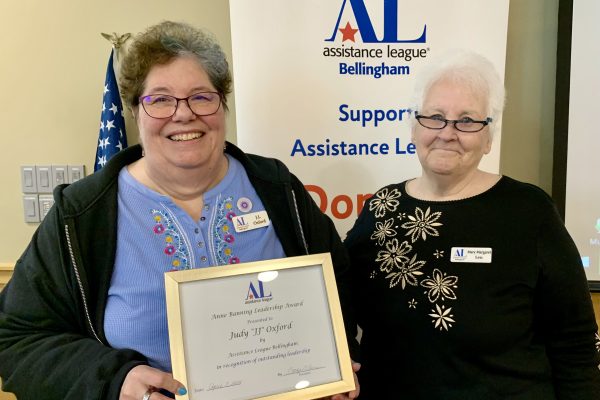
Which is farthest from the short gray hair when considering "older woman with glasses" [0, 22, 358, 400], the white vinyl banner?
the white vinyl banner

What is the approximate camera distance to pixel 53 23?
2227 millimetres

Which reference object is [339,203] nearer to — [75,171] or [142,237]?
[142,237]

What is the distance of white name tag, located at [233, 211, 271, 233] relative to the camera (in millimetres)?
1350

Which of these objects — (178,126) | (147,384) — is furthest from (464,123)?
(147,384)


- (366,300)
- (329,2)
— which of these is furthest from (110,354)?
(329,2)

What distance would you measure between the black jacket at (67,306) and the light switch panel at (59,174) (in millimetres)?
1183

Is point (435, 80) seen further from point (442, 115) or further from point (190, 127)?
point (190, 127)

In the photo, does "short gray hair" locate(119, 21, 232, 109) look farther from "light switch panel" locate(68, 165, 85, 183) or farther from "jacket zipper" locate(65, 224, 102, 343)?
"light switch panel" locate(68, 165, 85, 183)

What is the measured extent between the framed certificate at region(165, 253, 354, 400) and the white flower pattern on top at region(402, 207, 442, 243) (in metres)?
0.40

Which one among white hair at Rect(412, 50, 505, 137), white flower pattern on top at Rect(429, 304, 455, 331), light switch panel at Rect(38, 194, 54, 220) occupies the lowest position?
white flower pattern on top at Rect(429, 304, 455, 331)

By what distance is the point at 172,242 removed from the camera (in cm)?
128

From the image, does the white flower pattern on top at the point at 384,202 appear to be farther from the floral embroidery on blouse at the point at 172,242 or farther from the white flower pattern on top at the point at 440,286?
the floral embroidery on blouse at the point at 172,242

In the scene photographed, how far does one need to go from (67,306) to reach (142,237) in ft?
0.88
